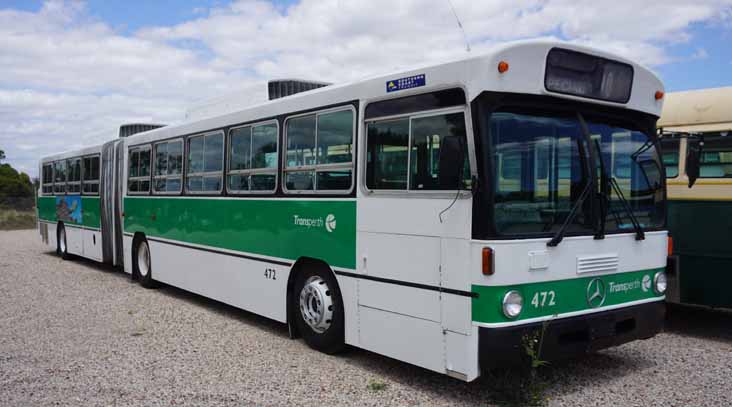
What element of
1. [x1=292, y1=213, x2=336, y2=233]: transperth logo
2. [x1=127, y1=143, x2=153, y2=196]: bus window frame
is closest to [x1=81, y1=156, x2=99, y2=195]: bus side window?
[x1=127, y1=143, x2=153, y2=196]: bus window frame

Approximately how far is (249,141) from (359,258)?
2.96 metres

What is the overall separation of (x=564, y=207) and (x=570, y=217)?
0.36 ft

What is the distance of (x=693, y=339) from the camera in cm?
791

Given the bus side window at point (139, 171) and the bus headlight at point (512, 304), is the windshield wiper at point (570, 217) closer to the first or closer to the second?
the bus headlight at point (512, 304)

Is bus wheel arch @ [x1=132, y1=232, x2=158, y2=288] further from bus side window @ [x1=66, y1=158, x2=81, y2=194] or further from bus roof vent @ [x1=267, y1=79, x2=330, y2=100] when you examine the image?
bus roof vent @ [x1=267, y1=79, x2=330, y2=100]

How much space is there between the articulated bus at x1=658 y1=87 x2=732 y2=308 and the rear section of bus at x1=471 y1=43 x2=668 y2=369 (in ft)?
5.85

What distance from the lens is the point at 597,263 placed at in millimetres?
5562

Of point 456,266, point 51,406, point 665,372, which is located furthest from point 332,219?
point 665,372

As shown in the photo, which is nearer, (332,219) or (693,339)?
(332,219)

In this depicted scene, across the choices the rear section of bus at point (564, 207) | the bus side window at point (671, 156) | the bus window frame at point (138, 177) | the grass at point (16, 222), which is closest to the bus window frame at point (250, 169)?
the bus window frame at point (138, 177)

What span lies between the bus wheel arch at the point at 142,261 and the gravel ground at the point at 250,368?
2.07 m

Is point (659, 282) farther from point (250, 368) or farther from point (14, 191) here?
point (14, 191)

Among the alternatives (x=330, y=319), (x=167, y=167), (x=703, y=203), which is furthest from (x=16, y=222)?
(x=703, y=203)

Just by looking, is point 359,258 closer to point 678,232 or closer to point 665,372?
point 665,372
